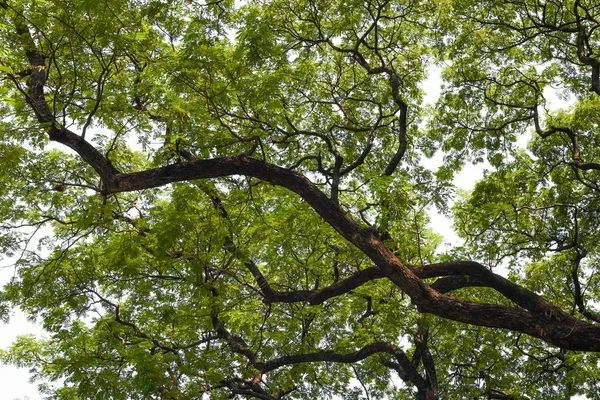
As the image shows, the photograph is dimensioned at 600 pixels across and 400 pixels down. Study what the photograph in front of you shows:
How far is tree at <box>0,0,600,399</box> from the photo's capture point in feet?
21.5

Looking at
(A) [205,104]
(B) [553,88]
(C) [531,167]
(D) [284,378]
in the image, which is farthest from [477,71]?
(D) [284,378]

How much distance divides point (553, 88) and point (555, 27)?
1536 mm

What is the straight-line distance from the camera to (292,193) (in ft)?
24.4

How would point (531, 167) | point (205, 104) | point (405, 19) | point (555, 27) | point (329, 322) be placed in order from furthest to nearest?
1. point (329, 322)
2. point (531, 167)
3. point (405, 19)
4. point (555, 27)
5. point (205, 104)

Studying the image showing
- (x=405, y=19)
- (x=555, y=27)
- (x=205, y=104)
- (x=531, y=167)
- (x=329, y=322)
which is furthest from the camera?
(x=329, y=322)

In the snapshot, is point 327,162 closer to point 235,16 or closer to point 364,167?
point 364,167

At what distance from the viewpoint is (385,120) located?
10.0 metres

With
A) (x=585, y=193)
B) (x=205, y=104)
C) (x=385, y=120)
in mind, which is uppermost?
(x=385, y=120)

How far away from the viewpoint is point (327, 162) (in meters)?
10.2

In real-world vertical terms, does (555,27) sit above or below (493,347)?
above

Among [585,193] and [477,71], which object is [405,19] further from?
[585,193]

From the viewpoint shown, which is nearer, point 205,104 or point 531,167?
point 205,104

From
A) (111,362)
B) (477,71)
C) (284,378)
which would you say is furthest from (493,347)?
(111,362)

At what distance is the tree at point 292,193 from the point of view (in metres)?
6.54
